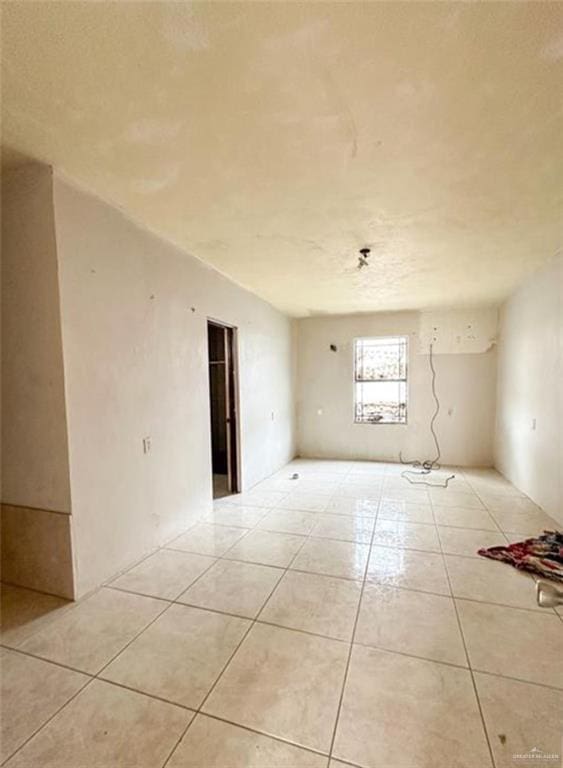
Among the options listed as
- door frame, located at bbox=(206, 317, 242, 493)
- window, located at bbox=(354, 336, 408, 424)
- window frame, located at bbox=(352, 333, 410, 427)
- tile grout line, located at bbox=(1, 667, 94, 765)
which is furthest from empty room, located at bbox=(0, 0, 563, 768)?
window, located at bbox=(354, 336, 408, 424)

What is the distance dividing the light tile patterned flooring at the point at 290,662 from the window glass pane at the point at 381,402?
3.15 meters

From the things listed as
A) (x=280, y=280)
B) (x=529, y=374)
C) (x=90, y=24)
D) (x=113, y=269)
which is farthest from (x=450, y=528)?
(x=90, y=24)

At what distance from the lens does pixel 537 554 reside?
8.56 ft

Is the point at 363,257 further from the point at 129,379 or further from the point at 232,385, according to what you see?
the point at 129,379

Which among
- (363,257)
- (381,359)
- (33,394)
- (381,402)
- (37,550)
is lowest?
(37,550)

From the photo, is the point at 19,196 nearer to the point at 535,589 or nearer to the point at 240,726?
the point at 240,726

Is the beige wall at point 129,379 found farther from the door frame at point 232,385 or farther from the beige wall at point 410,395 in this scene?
the beige wall at point 410,395

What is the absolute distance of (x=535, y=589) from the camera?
2.21m

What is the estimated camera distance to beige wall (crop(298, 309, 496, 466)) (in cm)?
549

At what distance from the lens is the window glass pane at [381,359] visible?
5.93 metres

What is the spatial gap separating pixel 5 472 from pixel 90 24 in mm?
2394

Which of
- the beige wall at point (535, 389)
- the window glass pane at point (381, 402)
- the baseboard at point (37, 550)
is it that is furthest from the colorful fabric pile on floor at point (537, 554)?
the window glass pane at point (381, 402)

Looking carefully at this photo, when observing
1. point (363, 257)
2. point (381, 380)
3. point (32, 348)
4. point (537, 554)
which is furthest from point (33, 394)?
point (381, 380)

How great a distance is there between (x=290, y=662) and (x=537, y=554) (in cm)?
214
